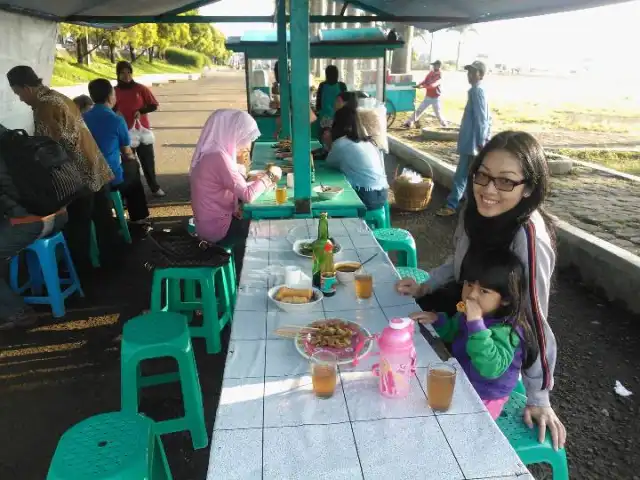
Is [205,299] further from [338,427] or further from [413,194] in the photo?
[413,194]

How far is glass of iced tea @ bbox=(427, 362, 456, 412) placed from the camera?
5.01 ft

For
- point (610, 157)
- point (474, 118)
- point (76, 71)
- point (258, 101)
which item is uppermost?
point (76, 71)

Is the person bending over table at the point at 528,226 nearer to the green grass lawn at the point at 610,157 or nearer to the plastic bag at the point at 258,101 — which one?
the plastic bag at the point at 258,101

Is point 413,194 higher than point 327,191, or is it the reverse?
point 327,191

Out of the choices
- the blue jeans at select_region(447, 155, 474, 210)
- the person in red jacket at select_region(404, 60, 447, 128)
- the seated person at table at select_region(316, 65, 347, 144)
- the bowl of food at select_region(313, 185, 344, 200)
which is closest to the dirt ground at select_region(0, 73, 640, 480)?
the bowl of food at select_region(313, 185, 344, 200)

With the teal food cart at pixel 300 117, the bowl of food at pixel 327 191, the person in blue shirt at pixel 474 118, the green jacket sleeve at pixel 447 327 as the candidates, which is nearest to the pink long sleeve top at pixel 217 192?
the teal food cart at pixel 300 117

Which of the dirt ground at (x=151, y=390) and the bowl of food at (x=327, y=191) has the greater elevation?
the bowl of food at (x=327, y=191)

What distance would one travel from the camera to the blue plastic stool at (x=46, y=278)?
3.95 meters

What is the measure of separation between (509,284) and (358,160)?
A: 3119mm

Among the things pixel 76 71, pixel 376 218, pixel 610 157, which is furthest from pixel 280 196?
pixel 76 71

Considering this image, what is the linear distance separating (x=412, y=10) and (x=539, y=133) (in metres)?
6.78

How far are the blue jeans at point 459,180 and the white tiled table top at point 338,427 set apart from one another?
16.1ft

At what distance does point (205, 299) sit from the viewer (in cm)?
339

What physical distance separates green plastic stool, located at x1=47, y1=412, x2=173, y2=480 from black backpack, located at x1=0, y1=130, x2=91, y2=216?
2497mm
